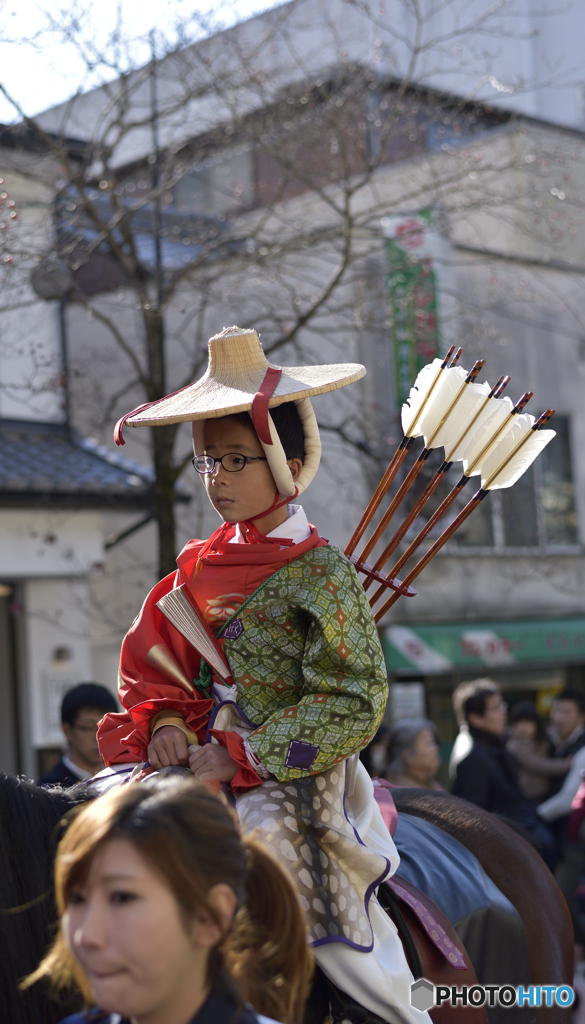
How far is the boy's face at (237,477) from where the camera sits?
275 centimetres

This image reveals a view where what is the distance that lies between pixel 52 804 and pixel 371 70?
8109 millimetres

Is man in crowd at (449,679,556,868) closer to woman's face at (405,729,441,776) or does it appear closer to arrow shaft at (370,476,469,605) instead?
woman's face at (405,729,441,776)

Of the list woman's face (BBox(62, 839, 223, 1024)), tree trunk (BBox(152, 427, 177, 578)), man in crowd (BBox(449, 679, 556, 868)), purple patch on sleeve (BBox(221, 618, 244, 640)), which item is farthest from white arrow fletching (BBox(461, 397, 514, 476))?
tree trunk (BBox(152, 427, 177, 578))

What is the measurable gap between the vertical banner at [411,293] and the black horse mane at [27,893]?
6190 mm

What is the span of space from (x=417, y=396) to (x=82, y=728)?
8.38 ft

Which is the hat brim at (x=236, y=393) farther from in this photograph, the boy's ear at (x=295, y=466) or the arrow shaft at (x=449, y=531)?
the arrow shaft at (x=449, y=531)

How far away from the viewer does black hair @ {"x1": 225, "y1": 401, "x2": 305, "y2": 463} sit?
2855mm

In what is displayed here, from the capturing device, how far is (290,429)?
9.46 ft

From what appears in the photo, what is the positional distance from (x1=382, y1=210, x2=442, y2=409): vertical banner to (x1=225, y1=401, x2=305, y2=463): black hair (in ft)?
17.5

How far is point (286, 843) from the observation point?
255 centimetres

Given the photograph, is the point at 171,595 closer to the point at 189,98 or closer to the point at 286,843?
the point at 286,843

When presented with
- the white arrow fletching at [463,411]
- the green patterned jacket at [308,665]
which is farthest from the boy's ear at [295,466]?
the white arrow fletching at [463,411]

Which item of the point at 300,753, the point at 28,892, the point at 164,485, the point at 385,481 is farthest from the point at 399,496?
the point at 164,485

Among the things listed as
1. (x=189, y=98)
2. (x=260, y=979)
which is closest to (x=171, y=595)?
(x=260, y=979)
